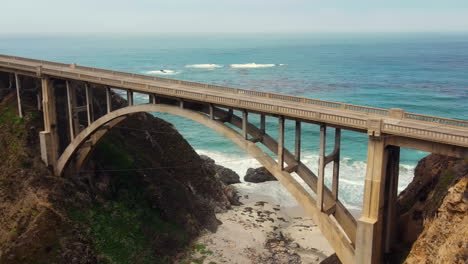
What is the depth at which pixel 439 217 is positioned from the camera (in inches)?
771

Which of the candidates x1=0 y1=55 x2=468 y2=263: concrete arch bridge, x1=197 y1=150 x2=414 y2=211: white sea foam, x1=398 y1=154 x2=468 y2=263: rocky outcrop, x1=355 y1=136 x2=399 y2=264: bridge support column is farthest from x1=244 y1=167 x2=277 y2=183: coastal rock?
x1=355 y1=136 x2=399 y2=264: bridge support column

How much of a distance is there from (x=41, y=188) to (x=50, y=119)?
6.22 meters

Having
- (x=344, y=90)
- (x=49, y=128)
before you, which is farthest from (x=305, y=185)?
(x=344, y=90)

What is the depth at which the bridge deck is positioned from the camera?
19.8 metres

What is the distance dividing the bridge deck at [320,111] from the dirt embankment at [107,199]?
27.5ft

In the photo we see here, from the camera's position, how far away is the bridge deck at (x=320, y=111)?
19.8 meters

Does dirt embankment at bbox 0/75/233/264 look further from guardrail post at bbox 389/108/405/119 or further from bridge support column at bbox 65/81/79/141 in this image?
guardrail post at bbox 389/108/405/119

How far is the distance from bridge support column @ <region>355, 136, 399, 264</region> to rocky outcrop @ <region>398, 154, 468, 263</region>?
1.72 metres

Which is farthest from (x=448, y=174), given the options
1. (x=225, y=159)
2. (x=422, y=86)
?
(x=422, y=86)

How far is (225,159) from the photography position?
6438 centimetres

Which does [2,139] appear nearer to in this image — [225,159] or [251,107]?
[251,107]

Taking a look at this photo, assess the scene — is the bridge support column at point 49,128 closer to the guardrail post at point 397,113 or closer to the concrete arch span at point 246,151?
the concrete arch span at point 246,151

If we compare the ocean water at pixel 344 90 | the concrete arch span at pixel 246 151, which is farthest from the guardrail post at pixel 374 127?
the ocean water at pixel 344 90

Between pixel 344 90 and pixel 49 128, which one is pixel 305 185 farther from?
pixel 344 90
